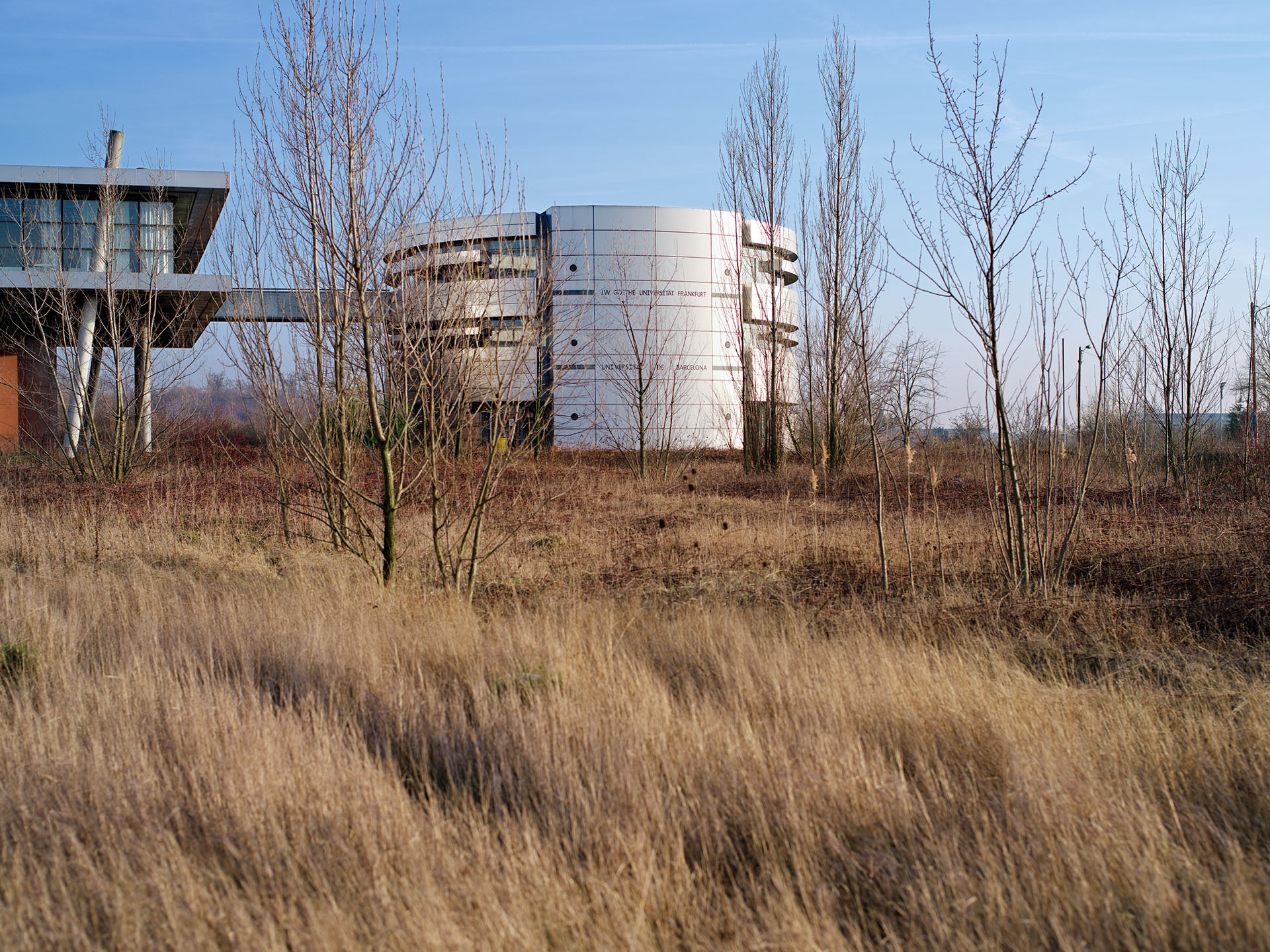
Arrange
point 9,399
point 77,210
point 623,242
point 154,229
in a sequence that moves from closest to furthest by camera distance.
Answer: point 154,229
point 77,210
point 9,399
point 623,242

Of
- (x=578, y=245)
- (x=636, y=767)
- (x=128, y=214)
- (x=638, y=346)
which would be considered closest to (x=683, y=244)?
(x=578, y=245)

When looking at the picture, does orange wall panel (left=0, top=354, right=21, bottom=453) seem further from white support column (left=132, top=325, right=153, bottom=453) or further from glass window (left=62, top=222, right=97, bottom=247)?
white support column (left=132, top=325, right=153, bottom=453)

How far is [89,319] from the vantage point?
20.1m

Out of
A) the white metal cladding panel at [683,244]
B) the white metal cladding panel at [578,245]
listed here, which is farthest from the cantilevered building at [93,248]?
the white metal cladding panel at [683,244]

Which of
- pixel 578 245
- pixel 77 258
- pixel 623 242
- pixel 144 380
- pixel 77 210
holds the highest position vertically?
pixel 623 242

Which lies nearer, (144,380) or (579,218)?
(144,380)

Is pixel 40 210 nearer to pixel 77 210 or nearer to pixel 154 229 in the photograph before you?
pixel 77 210

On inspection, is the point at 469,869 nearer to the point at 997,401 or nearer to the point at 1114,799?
the point at 1114,799

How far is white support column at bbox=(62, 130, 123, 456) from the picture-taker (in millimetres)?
15445

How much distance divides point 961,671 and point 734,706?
1.31m

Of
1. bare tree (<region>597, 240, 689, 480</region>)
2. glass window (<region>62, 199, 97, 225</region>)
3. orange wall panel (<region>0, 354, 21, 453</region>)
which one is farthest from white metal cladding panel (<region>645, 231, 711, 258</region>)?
orange wall panel (<region>0, 354, 21, 453</region>)

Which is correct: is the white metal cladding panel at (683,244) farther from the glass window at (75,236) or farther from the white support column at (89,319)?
the glass window at (75,236)

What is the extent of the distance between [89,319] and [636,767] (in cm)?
2196

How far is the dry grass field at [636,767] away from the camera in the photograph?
2502 millimetres
